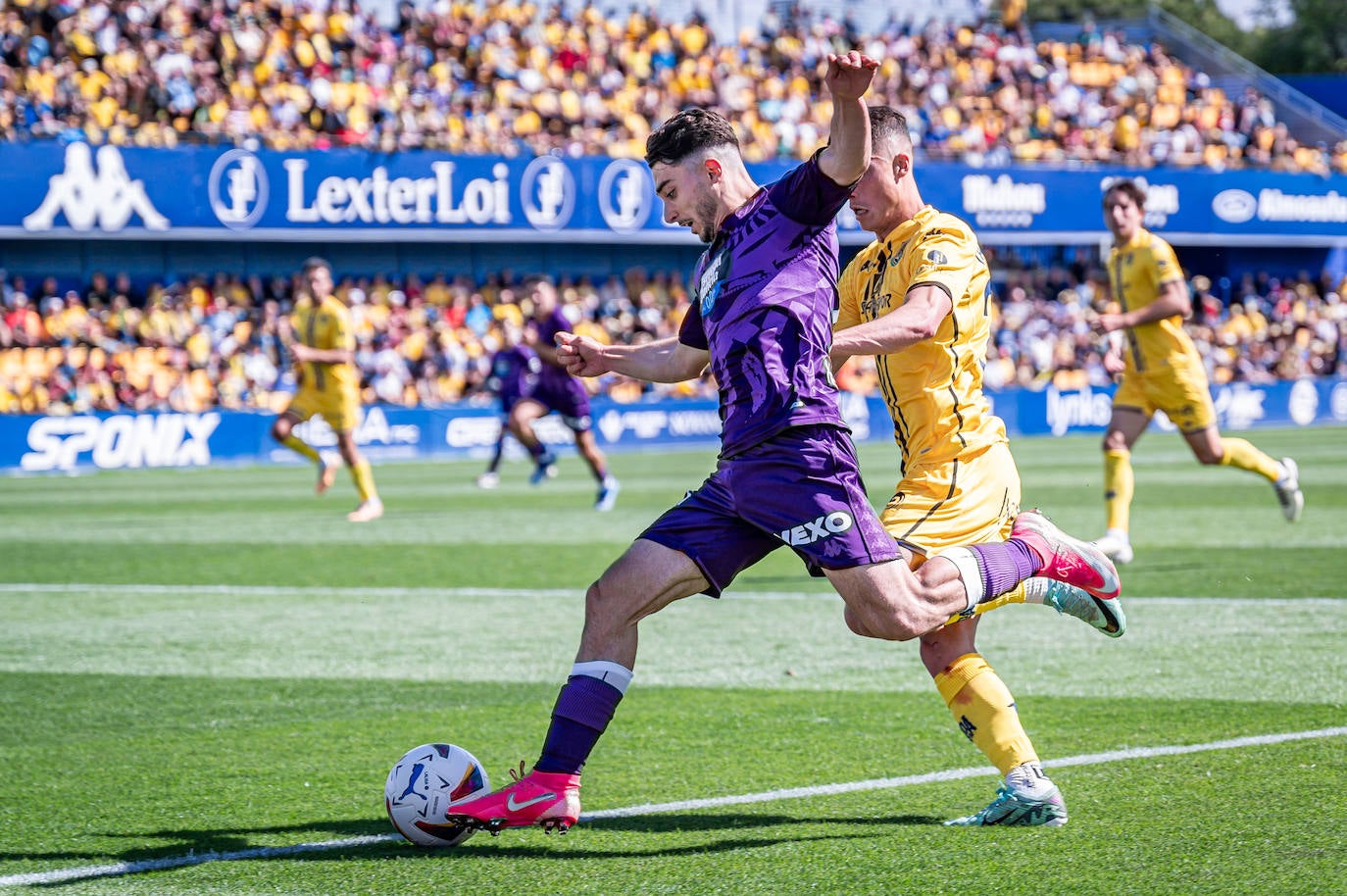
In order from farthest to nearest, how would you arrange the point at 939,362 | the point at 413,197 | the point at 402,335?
the point at 413,197 → the point at 402,335 → the point at 939,362

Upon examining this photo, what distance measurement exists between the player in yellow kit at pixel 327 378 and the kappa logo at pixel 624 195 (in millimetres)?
16316

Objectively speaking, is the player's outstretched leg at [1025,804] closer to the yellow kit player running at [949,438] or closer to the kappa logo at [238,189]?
the yellow kit player running at [949,438]

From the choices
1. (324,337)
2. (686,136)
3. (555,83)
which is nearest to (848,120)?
(686,136)

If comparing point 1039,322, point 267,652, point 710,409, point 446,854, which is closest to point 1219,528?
point 267,652

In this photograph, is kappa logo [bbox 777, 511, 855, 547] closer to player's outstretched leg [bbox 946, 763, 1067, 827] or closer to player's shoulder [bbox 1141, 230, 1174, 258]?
player's outstretched leg [bbox 946, 763, 1067, 827]

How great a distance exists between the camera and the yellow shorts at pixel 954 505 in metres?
4.72

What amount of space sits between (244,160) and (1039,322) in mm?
18598

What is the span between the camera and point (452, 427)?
29.2 meters

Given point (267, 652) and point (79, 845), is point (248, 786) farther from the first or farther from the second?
point (267, 652)

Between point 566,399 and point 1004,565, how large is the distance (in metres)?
13.4

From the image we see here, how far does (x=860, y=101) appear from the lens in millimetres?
4141

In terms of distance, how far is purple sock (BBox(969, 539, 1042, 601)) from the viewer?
4570mm

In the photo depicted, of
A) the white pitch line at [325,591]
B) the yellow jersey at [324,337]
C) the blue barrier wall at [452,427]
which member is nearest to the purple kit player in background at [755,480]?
the white pitch line at [325,591]

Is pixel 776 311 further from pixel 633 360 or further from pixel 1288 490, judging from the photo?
pixel 1288 490
